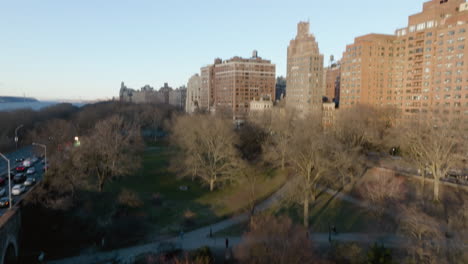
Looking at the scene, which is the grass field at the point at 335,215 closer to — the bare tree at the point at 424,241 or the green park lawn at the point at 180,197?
the green park lawn at the point at 180,197

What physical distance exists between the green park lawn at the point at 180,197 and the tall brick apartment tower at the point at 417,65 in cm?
3761

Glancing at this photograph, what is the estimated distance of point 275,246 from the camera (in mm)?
20641

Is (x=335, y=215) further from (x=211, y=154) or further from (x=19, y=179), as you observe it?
(x=19, y=179)

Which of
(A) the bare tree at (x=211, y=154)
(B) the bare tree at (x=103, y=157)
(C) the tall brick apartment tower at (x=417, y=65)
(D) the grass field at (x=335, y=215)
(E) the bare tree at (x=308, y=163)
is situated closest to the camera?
(D) the grass field at (x=335, y=215)

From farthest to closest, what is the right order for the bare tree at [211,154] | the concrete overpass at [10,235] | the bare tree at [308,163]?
the bare tree at [211,154]
the bare tree at [308,163]
the concrete overpass at [10,235]

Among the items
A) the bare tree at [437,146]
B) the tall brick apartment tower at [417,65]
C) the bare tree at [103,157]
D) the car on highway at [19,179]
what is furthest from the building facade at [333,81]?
the car on highway at [19,179]

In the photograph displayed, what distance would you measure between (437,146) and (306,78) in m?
64.4

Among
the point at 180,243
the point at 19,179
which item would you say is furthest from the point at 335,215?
the point at 19,179

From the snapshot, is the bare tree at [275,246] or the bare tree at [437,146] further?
the bare tree at [437,146]

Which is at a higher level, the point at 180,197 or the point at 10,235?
the point at 10,235

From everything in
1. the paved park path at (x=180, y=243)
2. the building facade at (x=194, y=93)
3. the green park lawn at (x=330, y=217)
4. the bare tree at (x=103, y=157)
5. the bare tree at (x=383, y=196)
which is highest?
the building facade at (x=194, y=93)

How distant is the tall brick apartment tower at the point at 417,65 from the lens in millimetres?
70438

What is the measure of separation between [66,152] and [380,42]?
83.3 m

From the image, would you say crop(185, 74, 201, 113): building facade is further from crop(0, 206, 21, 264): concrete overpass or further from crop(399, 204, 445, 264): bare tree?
crop(399, 204, 445, 264): bare tree
